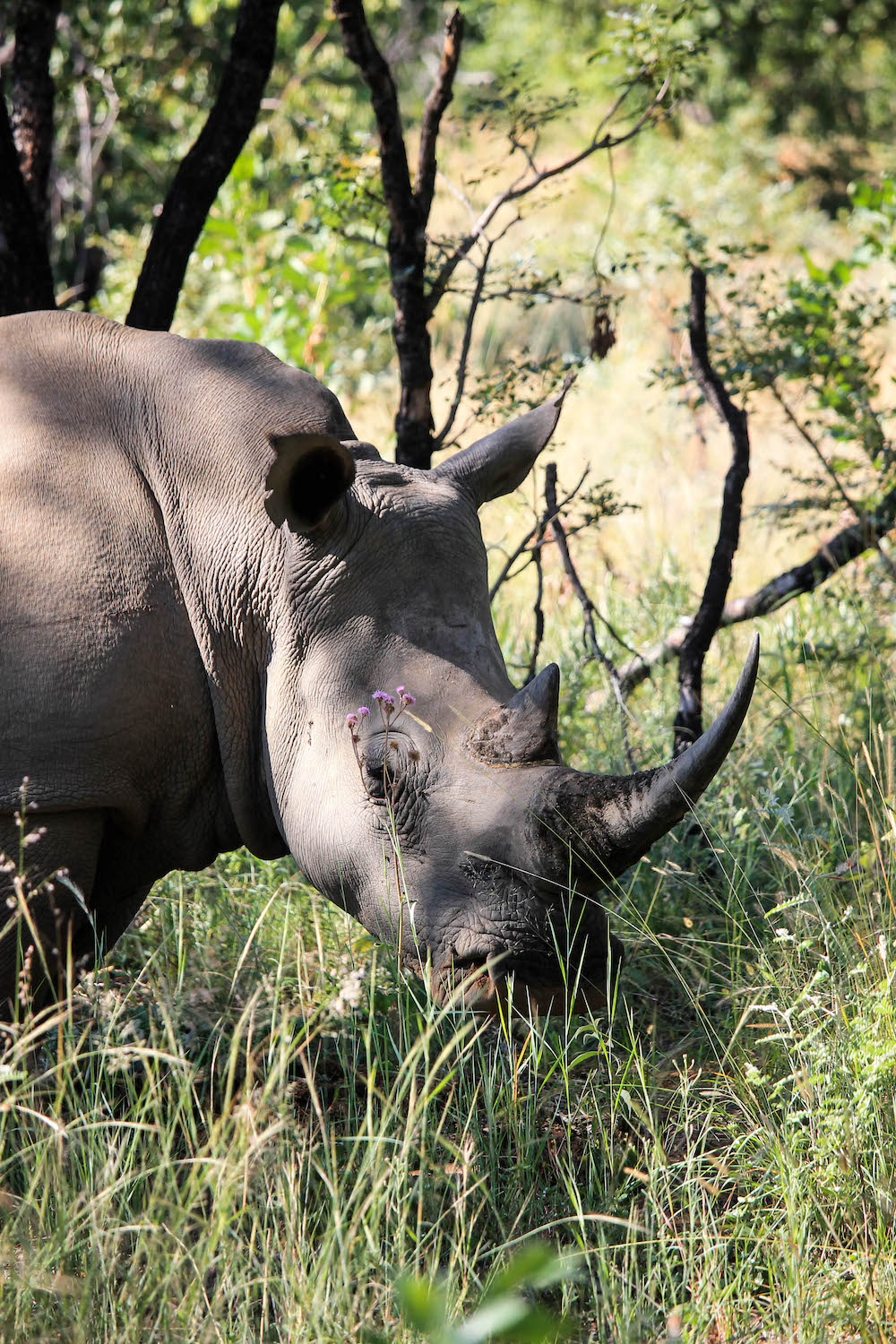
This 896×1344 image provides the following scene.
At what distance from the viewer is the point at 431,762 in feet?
10.6

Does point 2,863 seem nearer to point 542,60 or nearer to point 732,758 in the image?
point 732,758

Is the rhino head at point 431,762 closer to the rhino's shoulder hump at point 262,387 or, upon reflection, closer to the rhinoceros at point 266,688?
the rhinoceros at point 266,688

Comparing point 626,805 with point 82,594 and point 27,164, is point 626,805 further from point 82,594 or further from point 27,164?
point 27,164

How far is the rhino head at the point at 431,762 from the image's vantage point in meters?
3.03

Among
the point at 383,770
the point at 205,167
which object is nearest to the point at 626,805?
the point at 383,770

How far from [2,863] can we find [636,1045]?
1536mm

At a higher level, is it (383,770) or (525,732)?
(525,732)

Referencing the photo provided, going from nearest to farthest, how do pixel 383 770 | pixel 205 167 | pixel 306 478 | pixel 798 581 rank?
pixel 383 770 → pixel 306 478 → pixel 205 167 → pixel 798 581

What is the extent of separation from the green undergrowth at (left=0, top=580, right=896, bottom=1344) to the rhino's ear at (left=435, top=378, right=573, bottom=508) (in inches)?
46.2

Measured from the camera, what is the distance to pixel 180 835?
3.62 m

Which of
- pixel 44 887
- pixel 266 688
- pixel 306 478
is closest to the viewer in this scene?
pixel 44 887

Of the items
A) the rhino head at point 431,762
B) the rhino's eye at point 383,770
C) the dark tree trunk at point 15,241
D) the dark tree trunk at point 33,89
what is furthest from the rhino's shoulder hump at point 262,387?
the dark tree trunk at point 33,89

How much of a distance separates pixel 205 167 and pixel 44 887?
3.16 metres

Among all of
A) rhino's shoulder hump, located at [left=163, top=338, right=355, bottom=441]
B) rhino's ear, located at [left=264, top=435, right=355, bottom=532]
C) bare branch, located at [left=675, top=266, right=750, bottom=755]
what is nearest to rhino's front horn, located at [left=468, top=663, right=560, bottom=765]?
rhino's ear, located at [left=264, top=435, right=355, bottom=532]
